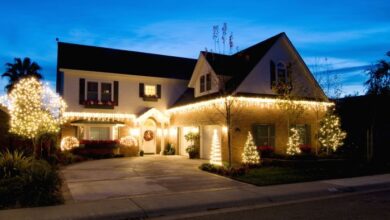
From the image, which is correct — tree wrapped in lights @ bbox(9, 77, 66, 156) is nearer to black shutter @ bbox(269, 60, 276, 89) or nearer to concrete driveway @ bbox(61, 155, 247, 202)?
concrete driveway @ bbox(61, 155, 247, 202)

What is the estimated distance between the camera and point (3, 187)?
346 inches

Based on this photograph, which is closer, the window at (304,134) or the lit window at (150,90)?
the window at (304,134)

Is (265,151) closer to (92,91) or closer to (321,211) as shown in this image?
(321,211)

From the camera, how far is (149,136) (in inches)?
950

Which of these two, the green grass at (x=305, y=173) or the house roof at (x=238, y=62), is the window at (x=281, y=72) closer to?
the house roof at (x=238, y=62)

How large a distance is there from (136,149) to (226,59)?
8.74 metres

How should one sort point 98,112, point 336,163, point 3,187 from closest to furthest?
point 3,187
point 336,163
point 98,112

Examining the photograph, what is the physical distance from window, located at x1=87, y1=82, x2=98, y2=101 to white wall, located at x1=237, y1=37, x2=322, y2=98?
33.2 ft

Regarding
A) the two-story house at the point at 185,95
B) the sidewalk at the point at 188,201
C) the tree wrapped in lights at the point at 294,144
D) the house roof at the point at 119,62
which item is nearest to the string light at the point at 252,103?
the two-story house at the point at 185,95

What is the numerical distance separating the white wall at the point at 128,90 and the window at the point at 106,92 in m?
0.35

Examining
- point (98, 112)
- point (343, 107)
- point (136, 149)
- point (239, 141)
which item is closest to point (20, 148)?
point (98, 112)

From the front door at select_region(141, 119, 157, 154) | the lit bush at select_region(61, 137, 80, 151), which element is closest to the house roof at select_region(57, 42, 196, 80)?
the front door at select_region(141, 119, 157, 154)

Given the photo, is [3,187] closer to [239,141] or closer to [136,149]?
[239,141]

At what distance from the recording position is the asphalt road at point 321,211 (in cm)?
768
